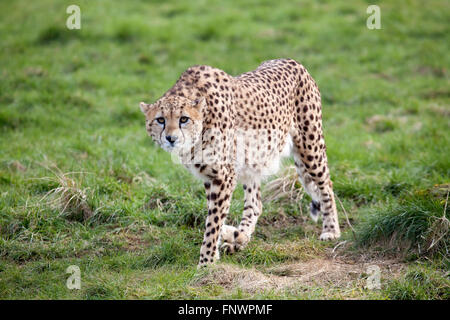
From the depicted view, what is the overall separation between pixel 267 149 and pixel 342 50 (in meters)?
5.59

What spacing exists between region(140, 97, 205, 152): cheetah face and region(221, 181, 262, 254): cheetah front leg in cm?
94

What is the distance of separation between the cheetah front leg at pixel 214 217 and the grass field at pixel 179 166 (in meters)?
0.15

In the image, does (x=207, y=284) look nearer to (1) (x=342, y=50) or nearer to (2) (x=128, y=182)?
(2) (x=128, y=182)

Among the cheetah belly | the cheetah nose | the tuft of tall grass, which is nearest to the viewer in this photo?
the cheetah nose

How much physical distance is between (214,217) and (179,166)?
6.53ft

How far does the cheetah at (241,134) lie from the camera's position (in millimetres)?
4285

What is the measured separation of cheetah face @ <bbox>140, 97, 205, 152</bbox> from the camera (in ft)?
13.6

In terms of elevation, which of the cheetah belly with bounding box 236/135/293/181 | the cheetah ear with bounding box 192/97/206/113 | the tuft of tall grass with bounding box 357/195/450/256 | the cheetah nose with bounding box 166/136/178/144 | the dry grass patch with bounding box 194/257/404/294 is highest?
the cheetah ear with bounding box 192/97/206/113

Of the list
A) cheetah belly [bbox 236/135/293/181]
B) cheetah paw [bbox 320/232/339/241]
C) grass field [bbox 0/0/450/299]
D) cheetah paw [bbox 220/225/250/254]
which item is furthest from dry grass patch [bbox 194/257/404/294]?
cheetah belly [bbox 236/135/293/181]

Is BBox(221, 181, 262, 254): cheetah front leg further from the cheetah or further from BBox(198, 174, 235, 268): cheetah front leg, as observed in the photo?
BBox(198, 174, 235, 268): cheetah front leg

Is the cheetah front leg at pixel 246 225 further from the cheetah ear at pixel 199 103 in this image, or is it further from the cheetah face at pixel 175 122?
the cheetah ear at pixel 199 103

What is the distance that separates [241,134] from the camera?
488 cm

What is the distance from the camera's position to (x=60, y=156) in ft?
21.4
